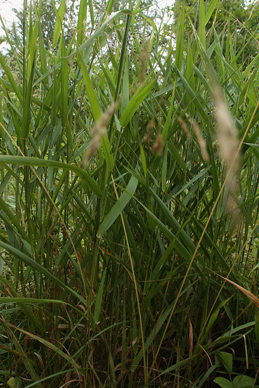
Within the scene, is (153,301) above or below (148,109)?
below

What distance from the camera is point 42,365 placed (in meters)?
0.64

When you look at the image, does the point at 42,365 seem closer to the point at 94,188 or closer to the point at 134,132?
the point at 94,188

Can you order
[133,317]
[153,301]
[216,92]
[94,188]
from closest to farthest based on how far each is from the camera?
1. [216,92]
2. [94,188]
3. [133,317]
4. [153,301]

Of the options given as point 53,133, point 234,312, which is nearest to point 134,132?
point 53,133

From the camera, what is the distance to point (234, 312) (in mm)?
713

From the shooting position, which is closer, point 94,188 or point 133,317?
point 94,188

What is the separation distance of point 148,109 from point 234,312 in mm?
474

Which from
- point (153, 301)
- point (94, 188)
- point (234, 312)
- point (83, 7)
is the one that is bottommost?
point (234, 312)

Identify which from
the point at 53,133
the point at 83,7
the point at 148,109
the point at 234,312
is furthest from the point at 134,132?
the point at 234,312

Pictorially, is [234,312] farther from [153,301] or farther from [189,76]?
[189,76]

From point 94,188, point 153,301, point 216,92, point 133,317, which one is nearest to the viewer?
point 216,92

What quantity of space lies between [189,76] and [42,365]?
65 cm

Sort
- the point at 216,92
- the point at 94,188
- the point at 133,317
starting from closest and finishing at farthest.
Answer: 1. the point at 216,92
2. the point at 94,188
3. the point at 133,317

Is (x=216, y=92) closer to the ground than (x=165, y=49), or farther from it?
closer to the ground
